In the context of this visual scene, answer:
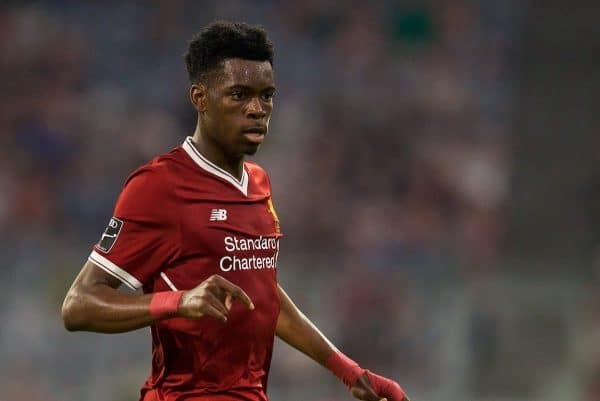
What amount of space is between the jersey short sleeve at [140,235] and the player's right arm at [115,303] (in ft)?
0.16

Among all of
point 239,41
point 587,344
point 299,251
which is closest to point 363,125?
point 299,251

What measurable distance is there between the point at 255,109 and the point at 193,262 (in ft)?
1.77

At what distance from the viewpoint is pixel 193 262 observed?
328cm

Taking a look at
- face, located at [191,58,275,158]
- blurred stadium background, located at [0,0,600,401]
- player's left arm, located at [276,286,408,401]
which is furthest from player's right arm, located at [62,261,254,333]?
blurred stadium background, located at [0,0,600,401]

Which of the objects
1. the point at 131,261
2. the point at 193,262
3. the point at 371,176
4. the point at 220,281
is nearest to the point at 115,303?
the point at 131,261

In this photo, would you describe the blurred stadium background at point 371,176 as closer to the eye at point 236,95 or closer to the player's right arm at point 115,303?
the eye at point 236,95

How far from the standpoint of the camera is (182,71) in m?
10.3

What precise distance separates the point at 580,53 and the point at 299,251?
3.35 metres

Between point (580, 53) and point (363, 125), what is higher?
point (580, 53)

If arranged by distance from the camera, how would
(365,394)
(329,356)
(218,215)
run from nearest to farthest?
(218,215) < (365,394) < (329,356)

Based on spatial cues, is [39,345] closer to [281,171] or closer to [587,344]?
[281,171]

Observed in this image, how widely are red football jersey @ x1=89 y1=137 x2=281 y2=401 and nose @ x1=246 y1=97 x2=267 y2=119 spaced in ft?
0.76

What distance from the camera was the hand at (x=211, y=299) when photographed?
2.75 m

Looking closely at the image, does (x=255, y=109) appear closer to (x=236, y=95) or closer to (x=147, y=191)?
(x=236, y=95)
